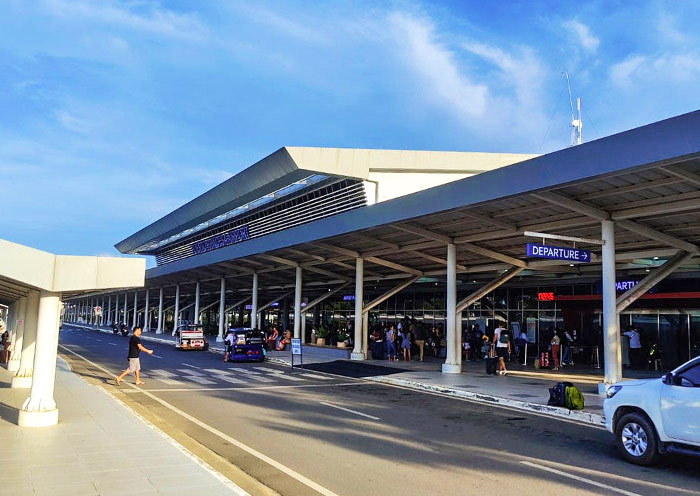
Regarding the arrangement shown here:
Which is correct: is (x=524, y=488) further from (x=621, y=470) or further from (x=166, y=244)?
(x=166, y=244)

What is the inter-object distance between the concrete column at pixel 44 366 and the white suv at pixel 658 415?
31.1 feet

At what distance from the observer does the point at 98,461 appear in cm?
787

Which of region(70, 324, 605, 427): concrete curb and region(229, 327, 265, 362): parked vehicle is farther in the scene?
region(229, 327, 265, 362): parked vehicle

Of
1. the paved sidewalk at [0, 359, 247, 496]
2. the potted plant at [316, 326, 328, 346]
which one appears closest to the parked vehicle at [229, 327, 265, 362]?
the potted plant at [316, 326, 328, 346]

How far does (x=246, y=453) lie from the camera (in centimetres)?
920

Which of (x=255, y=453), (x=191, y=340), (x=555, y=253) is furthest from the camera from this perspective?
(x=191, y=340)

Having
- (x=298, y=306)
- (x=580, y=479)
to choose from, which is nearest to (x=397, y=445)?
(x=580, y=479)

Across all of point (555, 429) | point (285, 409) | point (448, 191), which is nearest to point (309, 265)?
point (448, 191)

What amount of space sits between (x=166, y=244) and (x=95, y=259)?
6635cm

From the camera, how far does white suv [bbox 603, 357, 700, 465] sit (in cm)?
805

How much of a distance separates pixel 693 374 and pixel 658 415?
771mm

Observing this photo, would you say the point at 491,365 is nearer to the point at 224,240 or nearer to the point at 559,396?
the point at 559,396

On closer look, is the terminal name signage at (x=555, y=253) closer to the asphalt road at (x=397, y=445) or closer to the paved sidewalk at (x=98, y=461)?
the asphalt road at (x=397, y=445)

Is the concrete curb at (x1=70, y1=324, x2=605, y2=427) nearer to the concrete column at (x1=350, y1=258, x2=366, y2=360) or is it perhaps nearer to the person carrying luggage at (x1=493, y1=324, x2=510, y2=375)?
the person carrying luggage at (x1=493, y1=324, x2=510, y2=375)
